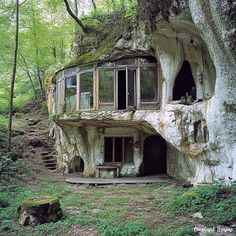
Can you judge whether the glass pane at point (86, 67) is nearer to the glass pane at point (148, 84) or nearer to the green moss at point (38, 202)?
the glass pane at point (148, 84)

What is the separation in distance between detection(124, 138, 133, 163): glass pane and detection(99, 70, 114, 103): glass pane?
276 centimetres

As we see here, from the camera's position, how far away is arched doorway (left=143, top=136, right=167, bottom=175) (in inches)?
697

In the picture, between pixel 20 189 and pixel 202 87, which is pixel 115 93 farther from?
pixel 20 189

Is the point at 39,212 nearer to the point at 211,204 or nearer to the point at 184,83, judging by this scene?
the point at 211,204

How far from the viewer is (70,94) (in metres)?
16.2

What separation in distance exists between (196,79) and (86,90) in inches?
202

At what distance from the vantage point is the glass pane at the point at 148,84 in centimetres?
1472

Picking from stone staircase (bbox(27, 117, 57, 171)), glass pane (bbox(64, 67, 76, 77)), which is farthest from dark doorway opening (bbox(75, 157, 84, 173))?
glass pane (bbox(64, 67, 76, 77))

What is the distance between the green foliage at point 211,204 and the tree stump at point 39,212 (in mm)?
3194

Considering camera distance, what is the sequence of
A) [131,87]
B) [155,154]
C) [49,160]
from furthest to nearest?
[49,160], [155,154], [131,87]

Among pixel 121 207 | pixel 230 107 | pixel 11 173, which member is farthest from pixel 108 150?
pixel 230 107

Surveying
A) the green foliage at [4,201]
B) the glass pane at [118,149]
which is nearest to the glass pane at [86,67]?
the glass pane at [118,149]

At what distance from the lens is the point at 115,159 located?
16.8m

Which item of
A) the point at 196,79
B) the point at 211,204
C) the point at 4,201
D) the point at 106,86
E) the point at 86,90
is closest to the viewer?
the point at 211,204
